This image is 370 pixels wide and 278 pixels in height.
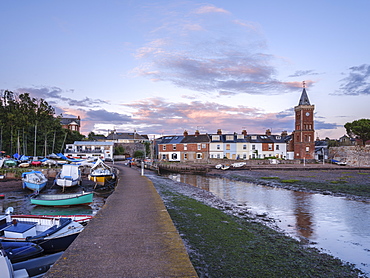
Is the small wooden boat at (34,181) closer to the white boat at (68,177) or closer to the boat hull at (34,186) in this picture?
the boat hull at (34,186)

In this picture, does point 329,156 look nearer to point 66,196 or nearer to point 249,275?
point 66,196

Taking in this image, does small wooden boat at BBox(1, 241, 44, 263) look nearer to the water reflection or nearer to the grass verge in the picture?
the grass verge

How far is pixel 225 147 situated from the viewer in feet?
253

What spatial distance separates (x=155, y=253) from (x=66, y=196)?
16.6 meters

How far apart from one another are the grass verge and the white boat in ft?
67.7

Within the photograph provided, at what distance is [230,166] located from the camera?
61.6m

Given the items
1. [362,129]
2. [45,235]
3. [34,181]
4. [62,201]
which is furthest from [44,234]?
[362,129]

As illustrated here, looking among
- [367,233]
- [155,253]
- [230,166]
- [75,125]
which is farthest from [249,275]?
[75,125]

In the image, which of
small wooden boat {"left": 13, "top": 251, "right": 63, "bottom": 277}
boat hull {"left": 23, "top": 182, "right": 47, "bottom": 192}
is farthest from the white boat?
small wooden boat {"left": 13, "top": 251, "right": 63, "bottom": 277}

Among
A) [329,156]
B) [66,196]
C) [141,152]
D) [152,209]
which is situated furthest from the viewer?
[141,152]

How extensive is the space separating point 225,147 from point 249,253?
6784cm

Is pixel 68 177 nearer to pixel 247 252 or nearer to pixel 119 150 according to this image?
pixel 247 252

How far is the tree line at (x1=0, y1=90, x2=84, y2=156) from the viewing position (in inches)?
2483

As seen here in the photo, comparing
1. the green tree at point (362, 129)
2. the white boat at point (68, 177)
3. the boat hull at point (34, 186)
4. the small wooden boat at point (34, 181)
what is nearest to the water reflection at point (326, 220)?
the white boat at point (68, 177)
